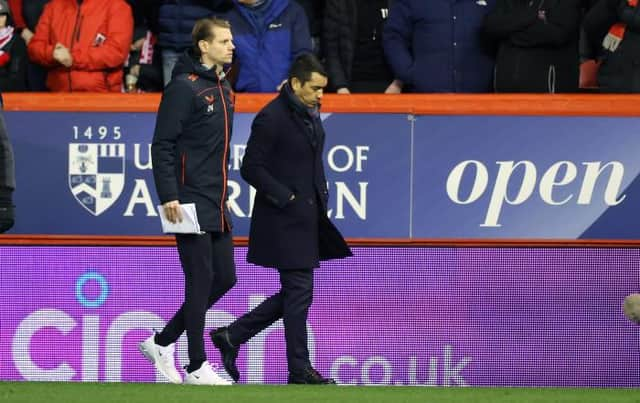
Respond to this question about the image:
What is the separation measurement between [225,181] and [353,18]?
3130mm

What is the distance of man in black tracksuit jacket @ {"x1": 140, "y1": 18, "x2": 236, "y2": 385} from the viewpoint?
8594 millimetres

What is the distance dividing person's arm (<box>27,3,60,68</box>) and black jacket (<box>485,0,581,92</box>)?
10.1 ft

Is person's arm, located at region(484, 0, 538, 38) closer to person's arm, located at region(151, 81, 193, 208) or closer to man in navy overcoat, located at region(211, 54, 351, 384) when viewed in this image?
man in navy overcoat, located at region(211, 54, 351, 384)

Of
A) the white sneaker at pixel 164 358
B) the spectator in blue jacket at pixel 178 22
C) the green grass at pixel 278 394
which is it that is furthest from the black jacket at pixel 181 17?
the green grass at pixel 278 394

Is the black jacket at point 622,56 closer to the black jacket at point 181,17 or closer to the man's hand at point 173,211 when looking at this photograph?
the black jacket at point 181,17

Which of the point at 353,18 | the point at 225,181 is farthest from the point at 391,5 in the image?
the point at 225,181

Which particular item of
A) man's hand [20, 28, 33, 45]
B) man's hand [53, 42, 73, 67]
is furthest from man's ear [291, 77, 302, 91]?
man's hand [20, 28, 33, 45]

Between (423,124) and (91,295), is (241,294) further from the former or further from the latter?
(423,124)

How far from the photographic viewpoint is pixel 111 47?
11445 mm

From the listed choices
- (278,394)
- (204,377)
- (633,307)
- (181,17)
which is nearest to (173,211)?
(204,377)

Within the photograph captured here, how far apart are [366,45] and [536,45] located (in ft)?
→ 4.15

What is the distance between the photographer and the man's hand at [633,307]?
9.33m

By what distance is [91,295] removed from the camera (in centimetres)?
1043

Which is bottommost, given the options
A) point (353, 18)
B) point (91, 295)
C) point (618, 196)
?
point (91, 295)
